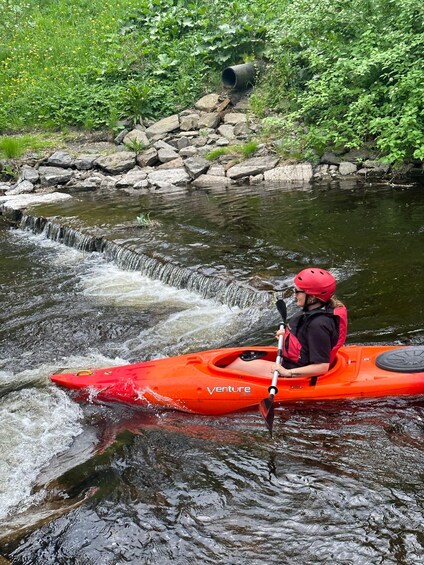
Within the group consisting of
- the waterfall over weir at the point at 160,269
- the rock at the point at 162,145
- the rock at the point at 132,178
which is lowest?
the waterfall over weir at the point at 160,269

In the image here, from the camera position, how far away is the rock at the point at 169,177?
Answer: 1375 centimetres

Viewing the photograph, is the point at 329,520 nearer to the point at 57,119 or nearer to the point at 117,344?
the point at 117,344

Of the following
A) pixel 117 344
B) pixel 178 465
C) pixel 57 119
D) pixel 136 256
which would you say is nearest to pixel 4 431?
pixel 178 465

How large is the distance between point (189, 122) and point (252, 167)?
8.98 feet

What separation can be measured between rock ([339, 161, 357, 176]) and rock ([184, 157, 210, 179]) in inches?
123

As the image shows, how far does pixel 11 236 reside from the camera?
37.6 ft

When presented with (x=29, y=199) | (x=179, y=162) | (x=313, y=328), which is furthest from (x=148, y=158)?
(x=313, y=328)

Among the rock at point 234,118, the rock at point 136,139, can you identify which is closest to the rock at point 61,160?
the rock at point 136,139

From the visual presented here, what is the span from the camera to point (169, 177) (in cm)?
1383

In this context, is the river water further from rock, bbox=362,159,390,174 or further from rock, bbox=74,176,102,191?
rock, bbox=74,176,102,191

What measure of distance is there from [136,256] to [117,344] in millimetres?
2755

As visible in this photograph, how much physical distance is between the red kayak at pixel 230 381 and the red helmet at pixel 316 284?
2.18ft

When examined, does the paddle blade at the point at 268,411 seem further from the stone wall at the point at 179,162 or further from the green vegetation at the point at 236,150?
the green vegetation at the point at 236,150

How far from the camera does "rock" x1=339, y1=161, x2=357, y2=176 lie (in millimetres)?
12373
